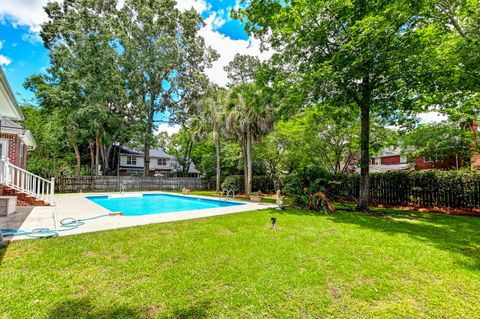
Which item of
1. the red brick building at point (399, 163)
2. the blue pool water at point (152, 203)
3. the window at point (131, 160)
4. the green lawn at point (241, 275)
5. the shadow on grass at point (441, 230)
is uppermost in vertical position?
the window at point (131, 160)

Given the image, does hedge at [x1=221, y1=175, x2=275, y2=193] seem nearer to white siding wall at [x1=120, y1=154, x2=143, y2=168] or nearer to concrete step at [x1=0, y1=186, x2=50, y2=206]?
concrete step at [x1=0, y1=186, x2=50, y2=206]

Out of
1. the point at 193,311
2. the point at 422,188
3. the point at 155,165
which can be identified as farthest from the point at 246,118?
the point at 155,165

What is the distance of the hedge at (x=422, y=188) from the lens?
31.4 feet

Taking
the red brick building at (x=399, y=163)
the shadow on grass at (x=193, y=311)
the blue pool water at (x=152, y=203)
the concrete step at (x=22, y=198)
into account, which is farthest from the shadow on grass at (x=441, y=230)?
the red brick building at (x=399, y=163)

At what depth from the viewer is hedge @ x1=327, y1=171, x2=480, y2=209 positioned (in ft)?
31.4

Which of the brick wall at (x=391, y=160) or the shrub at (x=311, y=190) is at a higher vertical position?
the brick wall at (x=391, y=160)

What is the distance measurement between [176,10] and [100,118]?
14082 millimetres

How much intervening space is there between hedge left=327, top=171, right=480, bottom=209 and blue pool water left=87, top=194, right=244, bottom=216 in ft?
23.8

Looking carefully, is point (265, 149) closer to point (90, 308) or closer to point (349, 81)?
point (349, 81)

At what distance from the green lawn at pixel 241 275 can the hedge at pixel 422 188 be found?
5.77 meters

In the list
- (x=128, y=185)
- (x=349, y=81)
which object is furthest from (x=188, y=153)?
(x=349, y=81)

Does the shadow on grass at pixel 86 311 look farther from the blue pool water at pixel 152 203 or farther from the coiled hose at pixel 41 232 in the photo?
the blue pool water at pixel 152 203

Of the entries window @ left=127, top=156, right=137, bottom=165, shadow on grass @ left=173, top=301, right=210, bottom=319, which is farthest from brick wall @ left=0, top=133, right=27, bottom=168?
window @ left=127, top=156, right=137, bottom=165

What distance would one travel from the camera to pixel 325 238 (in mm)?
5262
